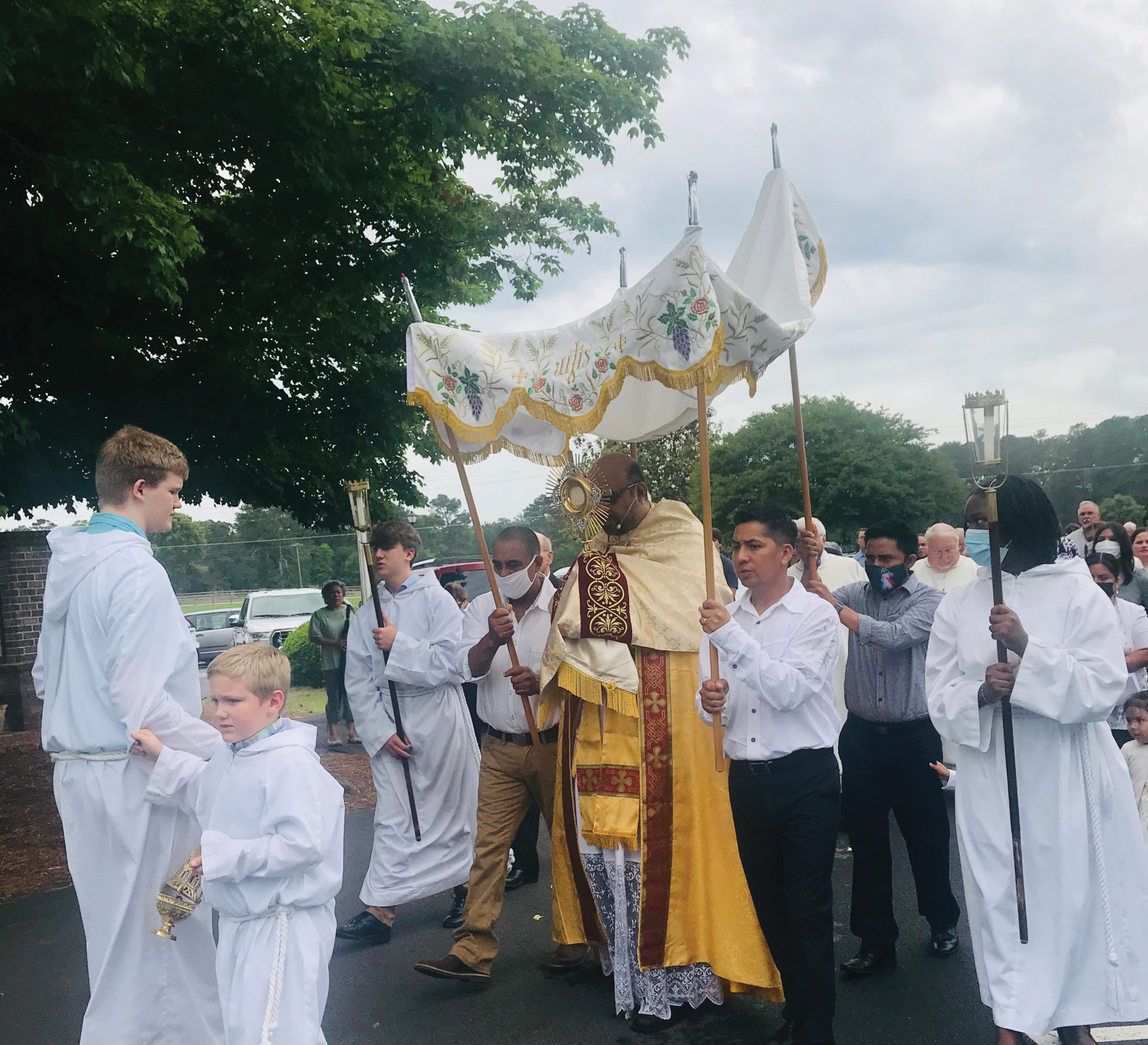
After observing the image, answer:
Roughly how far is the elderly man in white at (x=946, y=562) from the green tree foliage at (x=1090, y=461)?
49.6 m

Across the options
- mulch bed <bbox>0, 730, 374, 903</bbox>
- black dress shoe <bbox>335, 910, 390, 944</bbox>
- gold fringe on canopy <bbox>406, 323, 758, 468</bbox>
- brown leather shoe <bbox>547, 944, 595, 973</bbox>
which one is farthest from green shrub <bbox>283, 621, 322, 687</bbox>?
gold fringe on canopy <bbox>406, 323, 758, 468</bbox>

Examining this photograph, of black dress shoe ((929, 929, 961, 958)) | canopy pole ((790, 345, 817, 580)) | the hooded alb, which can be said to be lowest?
black dress shoe ((929, 929, 961, 958))

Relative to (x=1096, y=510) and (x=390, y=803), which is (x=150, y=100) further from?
(x=1096, y=510)

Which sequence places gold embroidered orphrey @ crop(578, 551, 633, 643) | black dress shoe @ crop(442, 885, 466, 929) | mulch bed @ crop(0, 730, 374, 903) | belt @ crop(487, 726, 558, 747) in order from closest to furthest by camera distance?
1. gold embroidered orphrey @ crop(578, 551, 633, 643)
2. belt @ crop(487, 726, 558, 747)
3. black dress shoe @ crop(442, 885, 466, 929)
4. mulch bed @ crop(0, 730, 374, 903)

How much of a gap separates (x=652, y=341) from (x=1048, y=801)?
2300 millimetres

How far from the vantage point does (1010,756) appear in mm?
3762

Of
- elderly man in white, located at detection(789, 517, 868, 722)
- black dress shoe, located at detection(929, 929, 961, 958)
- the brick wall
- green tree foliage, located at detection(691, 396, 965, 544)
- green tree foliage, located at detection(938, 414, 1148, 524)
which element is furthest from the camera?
green tree foliage, located at detection(938, 414, 1148, 524)

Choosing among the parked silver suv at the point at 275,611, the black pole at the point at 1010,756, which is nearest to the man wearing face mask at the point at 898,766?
the black pole at the point at 1010,756

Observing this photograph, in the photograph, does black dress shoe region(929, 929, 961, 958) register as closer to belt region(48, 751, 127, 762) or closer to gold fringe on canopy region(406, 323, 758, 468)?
gold fringe on canopy region(406, 323, 758, 468)

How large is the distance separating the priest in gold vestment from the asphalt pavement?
0.17m

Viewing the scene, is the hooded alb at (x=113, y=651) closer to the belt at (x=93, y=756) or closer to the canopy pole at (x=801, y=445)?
the belt at (x=93, y=756)

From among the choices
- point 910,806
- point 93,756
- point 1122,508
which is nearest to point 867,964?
point 910,806

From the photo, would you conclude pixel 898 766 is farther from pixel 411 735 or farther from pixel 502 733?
pixel 411 735

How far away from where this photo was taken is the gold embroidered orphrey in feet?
15.5
